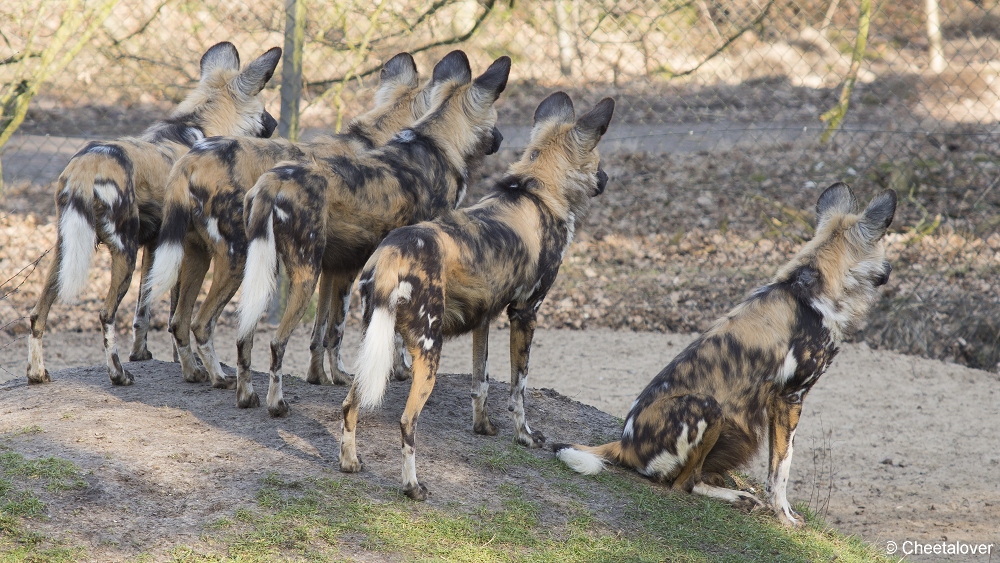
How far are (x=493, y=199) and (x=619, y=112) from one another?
8.48m

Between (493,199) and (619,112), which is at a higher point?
(619,112)

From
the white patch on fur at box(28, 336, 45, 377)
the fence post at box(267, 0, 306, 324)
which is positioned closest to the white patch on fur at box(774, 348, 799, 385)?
the white patch on fur at box(28, 336, 45, 377)

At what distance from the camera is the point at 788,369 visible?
12.9 feet

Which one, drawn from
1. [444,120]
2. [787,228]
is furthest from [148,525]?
[787,228]

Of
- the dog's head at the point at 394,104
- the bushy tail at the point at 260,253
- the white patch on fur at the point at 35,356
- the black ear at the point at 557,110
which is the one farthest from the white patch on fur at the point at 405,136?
the white patch on fur at the point at 35,356

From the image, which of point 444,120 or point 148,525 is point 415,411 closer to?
point 148,525

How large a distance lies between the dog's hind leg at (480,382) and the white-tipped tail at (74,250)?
2000mm

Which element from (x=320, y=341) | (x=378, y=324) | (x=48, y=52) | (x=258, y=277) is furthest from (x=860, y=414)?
(x=48, y=52)

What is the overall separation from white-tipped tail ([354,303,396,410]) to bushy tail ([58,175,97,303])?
1.89m

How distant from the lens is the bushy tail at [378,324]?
3.17 meters

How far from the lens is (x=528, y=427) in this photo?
13.7ft

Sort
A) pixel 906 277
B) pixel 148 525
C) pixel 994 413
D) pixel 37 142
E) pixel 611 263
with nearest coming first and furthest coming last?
1. pixel 148 525
2. pixel 994 413
3. pixel 906 277
4. pixel 611 263
5. pixel 37 142

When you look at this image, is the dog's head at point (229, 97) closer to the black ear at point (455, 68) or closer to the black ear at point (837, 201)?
the black ear at point (455, 68)

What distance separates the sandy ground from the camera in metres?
4.60
